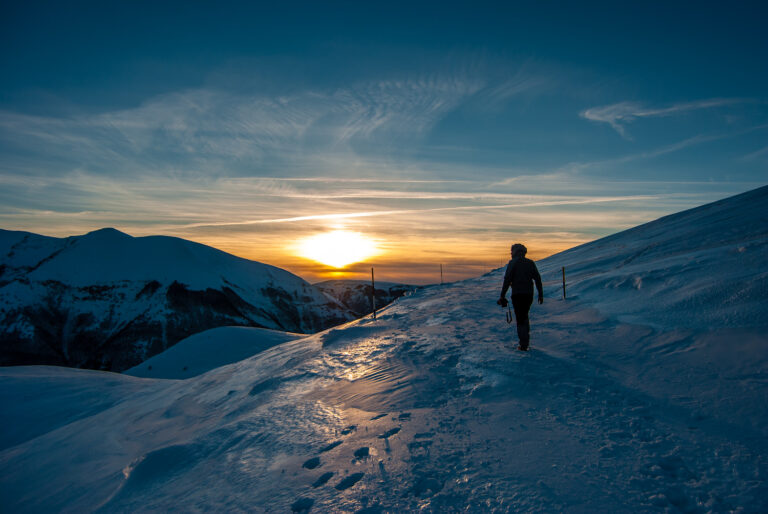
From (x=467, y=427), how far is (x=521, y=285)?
12.1ft

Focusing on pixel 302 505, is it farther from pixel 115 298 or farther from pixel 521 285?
pixel 115 298

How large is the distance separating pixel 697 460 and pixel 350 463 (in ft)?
10.2

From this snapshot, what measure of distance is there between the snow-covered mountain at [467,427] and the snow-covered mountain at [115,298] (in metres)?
83.6

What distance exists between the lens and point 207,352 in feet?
78.8

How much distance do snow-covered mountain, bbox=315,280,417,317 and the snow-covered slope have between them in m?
139

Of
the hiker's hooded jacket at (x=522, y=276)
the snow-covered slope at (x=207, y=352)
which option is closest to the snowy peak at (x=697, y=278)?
the hiker's hooded jacket at (x=522, y=276)

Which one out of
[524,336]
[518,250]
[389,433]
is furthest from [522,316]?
[389,433]

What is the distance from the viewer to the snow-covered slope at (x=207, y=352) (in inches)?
899

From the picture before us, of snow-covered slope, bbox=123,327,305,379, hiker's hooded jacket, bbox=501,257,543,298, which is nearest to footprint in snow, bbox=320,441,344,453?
hiker's hooded jacket, bbox=501,257,543,298

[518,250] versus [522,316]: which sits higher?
[518,250]

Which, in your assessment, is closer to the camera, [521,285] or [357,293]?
[521,285]

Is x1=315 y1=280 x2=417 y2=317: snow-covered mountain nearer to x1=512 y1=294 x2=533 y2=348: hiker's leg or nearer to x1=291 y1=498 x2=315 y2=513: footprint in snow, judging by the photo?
x1=512 y1=294 x2=533 y2=348: hiker's leg

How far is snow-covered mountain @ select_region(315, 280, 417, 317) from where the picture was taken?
171500 mm

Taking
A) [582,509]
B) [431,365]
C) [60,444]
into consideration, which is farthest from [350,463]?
[60,444]
